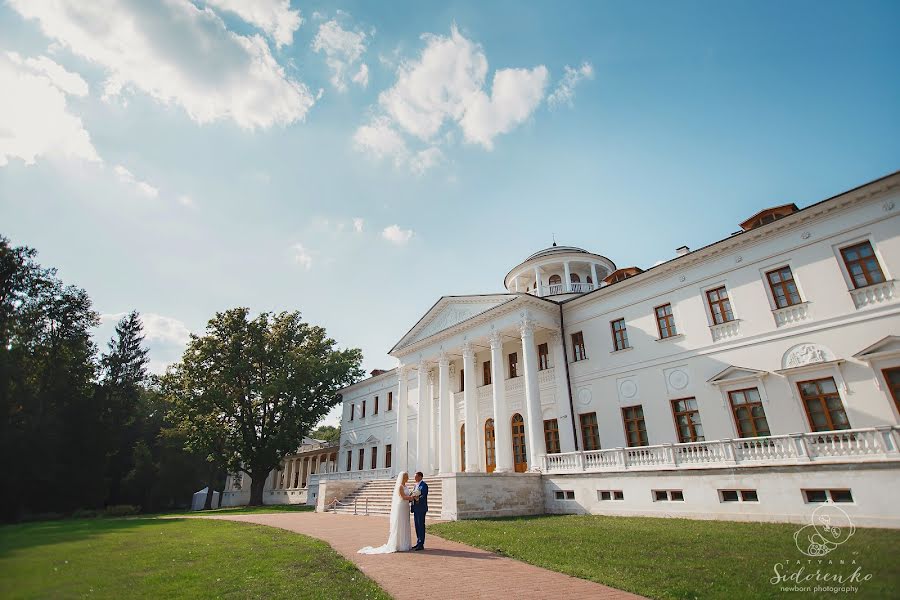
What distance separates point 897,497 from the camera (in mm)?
11297

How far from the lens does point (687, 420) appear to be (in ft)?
59.0

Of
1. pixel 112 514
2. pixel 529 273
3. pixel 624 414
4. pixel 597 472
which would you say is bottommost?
pixel 112 514

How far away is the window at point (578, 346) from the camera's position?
2270 cm

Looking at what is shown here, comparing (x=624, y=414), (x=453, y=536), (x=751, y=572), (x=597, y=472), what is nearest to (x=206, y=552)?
(x=453, y=536)

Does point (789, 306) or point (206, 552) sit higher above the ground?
point (789, 306)

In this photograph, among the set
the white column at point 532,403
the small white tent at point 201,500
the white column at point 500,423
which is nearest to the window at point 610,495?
the white column at point 532,403

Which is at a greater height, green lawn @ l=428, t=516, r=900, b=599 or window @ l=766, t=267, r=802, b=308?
window @ l=766, t=267, r=802, b=308

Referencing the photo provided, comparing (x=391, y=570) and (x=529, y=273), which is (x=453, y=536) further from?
(x=529, y=273)

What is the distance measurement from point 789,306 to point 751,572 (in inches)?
463

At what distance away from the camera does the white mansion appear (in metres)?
13.5

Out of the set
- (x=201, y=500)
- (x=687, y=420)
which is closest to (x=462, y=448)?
(x=687, y=420)

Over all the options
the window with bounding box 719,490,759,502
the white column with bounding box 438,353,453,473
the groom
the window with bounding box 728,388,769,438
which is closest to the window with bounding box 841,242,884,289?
the window with bounding box 728,388,769,438

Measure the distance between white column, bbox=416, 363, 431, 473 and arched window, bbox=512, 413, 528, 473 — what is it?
21.1 feet

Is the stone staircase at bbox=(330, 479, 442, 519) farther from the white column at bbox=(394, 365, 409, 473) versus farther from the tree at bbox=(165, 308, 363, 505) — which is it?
the tree at bbox=(165, 308, 363, 505)
